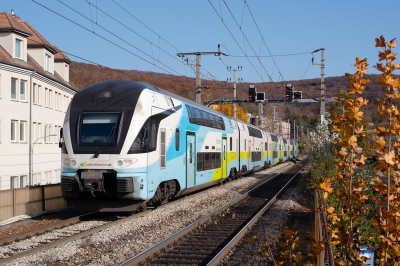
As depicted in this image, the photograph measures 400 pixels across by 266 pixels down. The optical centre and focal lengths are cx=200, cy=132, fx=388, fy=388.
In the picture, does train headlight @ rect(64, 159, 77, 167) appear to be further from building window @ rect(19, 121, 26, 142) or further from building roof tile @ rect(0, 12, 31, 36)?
building roof tile @ rect(0, 12, 31, 36)

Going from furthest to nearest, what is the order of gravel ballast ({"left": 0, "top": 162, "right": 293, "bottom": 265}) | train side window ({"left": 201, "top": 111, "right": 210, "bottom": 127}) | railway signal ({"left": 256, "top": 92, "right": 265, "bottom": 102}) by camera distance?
railway signal ({"left": 256, "top": 92, "right": 265, "bottom": 102})
train side window ({"left": 201, "top": 111, "right": 210, "bottom": 127})
gravel ballast ({"left": 0, "top": 162, "right": 293, "bottom": 265})

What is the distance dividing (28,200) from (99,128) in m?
4.00

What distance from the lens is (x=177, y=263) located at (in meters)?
6.60

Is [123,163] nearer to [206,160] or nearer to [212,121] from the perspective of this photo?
[206,160]

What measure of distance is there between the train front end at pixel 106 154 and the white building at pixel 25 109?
11604 millimetres

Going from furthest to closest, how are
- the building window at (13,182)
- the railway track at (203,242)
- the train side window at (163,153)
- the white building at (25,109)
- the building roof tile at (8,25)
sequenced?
1. the building roof tile at (8,25)
2. the white building at (25,109)
3. the building window at (13,182)
4. the train side window at (163,153)
5. the railway track at (203,242)

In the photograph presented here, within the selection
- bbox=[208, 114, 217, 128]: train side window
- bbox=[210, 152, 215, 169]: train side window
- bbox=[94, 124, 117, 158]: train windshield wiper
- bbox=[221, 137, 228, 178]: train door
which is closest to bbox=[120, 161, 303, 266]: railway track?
bbox=[94, 124, 117, 158]: train windshield wiper

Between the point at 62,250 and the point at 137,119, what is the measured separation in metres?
4.02

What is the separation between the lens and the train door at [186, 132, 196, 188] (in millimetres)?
13505

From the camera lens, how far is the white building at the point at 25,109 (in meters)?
22.5

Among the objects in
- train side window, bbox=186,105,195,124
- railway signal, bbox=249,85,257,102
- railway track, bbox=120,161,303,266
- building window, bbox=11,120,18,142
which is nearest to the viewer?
railway track, bbox=120,161,303,266

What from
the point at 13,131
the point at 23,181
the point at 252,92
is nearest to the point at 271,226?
the point at 252,92

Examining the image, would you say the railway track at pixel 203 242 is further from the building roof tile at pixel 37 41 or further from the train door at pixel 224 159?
the building roof tile at pixel 37 41

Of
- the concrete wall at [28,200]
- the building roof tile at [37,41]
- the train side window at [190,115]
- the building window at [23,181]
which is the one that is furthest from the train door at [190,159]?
the building roof tile at [37,41]
